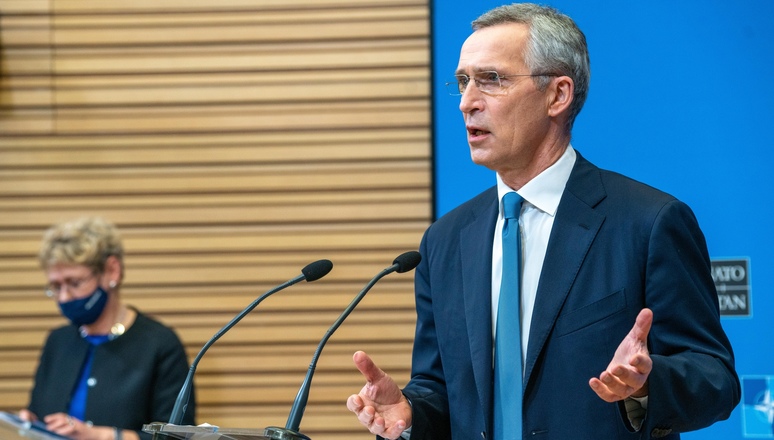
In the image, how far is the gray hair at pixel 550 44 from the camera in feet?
7.63

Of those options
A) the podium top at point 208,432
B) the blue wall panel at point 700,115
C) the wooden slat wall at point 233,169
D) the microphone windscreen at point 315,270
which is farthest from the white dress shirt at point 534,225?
the wooden slat wall at point 233,169

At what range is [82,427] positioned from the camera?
11.0 feet

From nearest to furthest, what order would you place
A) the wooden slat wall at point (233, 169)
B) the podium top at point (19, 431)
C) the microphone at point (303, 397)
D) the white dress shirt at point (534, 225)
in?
the podium top at point (19, 431), the microphone at point (303, 397), the white dress shirt at point (534, 225), the wooden slat wall at point (233, 169)

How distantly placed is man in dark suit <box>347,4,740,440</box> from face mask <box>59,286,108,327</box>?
1.83 meters

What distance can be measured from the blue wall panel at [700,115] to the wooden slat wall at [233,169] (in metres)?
0.83

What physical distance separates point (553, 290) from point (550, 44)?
66cm

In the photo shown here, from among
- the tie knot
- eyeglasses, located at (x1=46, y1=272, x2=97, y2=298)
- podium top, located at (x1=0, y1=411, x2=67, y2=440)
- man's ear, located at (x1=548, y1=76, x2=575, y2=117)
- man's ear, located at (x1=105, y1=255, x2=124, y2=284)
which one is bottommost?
podium top, located at (x1=0, y1=411, x2=67, y2=440)

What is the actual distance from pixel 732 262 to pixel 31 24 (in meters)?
3.35

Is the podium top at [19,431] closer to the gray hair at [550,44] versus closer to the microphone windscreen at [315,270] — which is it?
the microphone windscreen at [315,270]

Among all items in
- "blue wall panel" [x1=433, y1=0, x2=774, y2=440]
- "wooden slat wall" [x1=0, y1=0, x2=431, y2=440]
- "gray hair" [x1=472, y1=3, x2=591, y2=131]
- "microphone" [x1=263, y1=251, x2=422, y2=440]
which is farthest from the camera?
"wooden slat wall" [x1=0, y1=0, x2=431, y2=440]

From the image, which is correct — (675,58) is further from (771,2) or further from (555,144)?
(555,144)

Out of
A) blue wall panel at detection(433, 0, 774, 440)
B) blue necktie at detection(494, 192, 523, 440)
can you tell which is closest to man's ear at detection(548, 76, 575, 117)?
blue necktie at detection(494, 192, 523, 440)

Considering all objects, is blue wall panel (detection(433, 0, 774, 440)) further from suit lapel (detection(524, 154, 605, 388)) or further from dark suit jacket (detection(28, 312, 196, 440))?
dark suit jacket (detection(28, 312, 196, 440))

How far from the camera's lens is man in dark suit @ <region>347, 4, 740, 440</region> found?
195 centimetres
